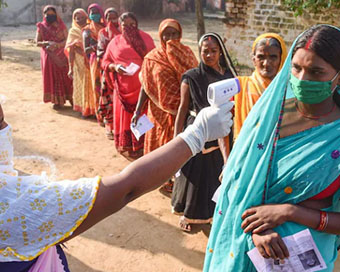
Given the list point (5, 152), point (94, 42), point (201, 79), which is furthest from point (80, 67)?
point (5, 152)

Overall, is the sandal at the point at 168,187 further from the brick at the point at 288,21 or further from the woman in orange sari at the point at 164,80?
the brick at the point at 288,21

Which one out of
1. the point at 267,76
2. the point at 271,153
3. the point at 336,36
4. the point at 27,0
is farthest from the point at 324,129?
the point at 27,0

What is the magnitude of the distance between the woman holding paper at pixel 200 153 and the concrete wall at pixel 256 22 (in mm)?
3922

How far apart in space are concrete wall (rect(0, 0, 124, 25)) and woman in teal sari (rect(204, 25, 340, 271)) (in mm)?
17639

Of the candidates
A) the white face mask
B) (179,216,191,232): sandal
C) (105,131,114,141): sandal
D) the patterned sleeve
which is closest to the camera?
the patterned sleeve

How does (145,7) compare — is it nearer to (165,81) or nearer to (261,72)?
(165,81)

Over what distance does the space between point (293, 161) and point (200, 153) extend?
71.1 inches

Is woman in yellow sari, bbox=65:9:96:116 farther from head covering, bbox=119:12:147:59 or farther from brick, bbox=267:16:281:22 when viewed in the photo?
brick, bbox=267:16:281:22

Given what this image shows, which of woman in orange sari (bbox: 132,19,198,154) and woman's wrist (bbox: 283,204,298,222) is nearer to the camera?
woman's wrist (bbox: 283,204,298,222)

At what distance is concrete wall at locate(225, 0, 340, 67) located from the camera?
6691 mm

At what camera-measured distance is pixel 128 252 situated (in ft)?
11.0

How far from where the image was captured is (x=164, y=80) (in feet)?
13.1

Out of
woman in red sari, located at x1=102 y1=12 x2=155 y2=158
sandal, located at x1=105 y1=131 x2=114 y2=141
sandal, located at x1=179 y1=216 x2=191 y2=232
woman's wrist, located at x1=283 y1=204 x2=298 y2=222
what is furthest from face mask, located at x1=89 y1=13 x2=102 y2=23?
woman's wrist, located at x1=283 y1=204 x2=298 y2=222

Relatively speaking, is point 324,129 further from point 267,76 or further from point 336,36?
point 267,76
